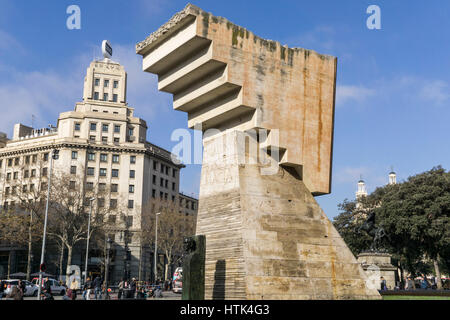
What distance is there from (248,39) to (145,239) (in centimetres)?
4955

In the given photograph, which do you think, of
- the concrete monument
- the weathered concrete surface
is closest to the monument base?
the concrete monument

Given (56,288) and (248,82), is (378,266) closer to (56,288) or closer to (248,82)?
(248,82)

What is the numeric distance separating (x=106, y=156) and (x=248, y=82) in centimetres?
6221

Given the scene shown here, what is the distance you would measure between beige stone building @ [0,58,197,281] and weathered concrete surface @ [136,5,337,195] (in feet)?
173

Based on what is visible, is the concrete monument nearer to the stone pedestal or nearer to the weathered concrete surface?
the weathered concrete surface

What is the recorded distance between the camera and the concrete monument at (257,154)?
48.0ft

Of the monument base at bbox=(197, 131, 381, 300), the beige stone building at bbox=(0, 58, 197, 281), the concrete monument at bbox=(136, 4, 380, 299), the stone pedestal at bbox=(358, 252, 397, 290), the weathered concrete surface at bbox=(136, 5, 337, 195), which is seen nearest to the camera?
the monument base at bbox=(197, 131, 381, 300)

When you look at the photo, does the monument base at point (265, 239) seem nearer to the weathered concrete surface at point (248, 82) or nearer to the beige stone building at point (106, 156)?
the weathered concrete surface at point (248, 82)

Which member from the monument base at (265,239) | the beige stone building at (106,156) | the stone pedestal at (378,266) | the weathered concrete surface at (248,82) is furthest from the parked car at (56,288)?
the beige stone building at (106,156)

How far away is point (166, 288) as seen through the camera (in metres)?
48.5

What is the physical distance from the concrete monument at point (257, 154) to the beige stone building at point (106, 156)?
53077 mm

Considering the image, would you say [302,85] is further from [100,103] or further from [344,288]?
[100,103]

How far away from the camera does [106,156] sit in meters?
74.6

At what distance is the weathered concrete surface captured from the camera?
15.2 meters
